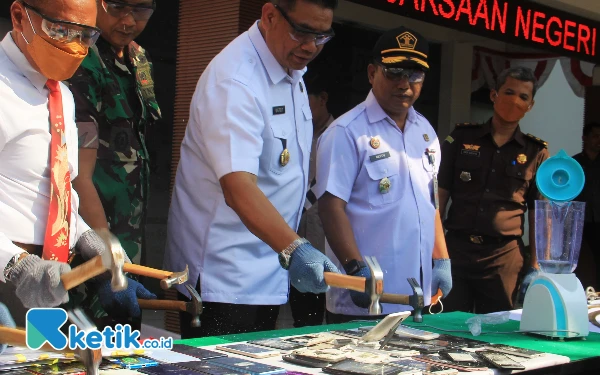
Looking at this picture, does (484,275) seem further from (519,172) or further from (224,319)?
(224,319)

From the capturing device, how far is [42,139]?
1.93 metres

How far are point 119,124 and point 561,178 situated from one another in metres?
1.44

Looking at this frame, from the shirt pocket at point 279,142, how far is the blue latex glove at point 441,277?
0.84 meters

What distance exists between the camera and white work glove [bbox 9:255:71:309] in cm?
163

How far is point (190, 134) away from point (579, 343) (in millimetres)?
1340

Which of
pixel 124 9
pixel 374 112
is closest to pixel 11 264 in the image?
pixel 124 9

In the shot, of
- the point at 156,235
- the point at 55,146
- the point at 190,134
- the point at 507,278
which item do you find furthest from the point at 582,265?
the point at 55,146

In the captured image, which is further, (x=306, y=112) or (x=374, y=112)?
(x=374, y=112)

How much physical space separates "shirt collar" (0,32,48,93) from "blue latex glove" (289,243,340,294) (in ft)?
2.48

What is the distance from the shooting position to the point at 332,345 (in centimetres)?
212

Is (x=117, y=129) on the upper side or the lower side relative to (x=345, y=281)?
upper

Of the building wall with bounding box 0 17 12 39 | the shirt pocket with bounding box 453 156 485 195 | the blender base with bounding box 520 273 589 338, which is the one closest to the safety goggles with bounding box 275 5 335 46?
the blender base with bounding box 520 273 589 338

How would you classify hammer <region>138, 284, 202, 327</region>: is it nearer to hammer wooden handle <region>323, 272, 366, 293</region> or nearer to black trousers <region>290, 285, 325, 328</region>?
hammer wooden handle <region>323, 272, 366, 293</region>

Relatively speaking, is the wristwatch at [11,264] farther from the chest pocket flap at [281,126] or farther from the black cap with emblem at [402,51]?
the black cap with emblem at [402,51]
